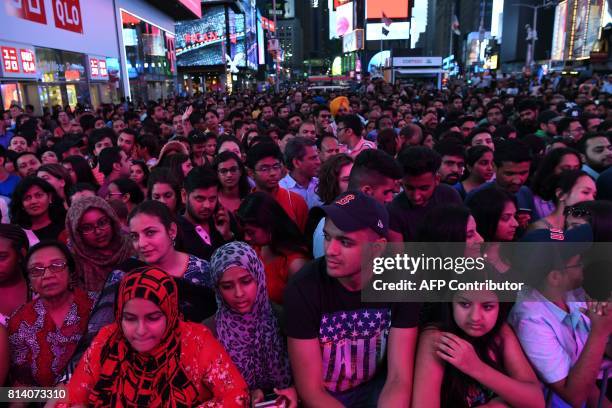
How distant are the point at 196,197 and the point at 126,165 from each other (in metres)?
2.45

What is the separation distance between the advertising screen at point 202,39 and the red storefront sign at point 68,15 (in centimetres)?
3525

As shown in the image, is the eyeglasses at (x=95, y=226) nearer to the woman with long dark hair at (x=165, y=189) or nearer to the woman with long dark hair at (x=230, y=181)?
the woman with long dark hair at (x=165, y=189)

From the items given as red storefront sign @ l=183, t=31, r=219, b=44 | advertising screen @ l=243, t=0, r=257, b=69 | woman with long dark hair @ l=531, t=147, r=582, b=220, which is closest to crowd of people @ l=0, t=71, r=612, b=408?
woman with long dark hair @ l=531, t=147, r=582, b=220

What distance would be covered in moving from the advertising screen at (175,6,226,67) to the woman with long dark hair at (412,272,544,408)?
193 ft

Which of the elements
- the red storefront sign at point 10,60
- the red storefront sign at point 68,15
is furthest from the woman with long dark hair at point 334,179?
the red storefront sign at point 68,15

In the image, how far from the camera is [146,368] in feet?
7.59

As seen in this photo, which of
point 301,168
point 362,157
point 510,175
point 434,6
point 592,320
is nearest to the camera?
point 592,320

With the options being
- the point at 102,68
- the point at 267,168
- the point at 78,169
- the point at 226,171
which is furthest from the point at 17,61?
the point at 267,168

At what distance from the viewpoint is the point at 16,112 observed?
13.3 m

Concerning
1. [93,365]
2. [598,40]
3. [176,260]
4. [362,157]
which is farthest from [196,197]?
[598,40]

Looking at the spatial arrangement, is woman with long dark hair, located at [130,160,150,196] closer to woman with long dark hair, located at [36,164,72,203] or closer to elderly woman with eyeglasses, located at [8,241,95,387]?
woman with long dark hair, located at [36,164,72,203]

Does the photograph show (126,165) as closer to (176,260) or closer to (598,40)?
(176,260)

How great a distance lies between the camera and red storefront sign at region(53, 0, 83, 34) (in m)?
20.8

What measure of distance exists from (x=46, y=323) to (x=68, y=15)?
23195 mm
